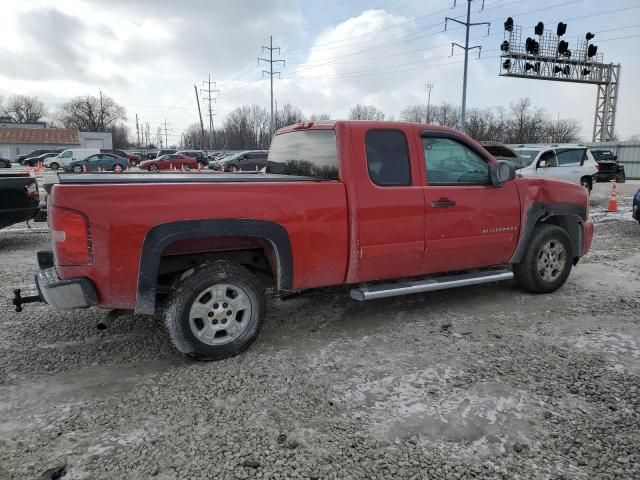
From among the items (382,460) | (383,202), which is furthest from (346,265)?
(382,460)

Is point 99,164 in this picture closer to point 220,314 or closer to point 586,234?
point 220,314

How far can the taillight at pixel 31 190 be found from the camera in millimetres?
7457

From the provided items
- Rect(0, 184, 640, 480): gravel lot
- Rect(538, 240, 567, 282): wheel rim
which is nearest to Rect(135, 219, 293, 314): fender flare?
Rect(0, 184, 640, 480): gravel lot

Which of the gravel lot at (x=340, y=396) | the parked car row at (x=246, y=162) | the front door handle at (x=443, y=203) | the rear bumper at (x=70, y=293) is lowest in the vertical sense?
the gravel lot at (x=340, y=396)

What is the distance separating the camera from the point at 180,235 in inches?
136

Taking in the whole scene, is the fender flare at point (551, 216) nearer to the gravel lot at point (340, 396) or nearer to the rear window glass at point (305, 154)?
the gravel lot at point (340, 396)

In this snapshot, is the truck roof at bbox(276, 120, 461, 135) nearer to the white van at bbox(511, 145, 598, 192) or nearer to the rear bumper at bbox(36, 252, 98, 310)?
the rear bumper at bbox(36, 252, 98, 310)

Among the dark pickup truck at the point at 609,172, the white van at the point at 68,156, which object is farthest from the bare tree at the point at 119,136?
the dark pickup truck at the point at 609,172

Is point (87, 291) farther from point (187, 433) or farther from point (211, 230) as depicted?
point (187, 433)

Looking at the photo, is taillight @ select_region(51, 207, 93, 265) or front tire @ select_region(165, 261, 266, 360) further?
front tire @ select_region(165, 261, 266, 360)

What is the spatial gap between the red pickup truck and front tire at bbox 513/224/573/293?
0.08ft

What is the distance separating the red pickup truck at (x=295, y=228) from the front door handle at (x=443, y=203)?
1 cm

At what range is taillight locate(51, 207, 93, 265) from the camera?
→ 3.22 metres

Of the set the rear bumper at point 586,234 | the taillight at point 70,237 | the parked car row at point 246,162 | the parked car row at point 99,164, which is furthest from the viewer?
the parked car row at point 99,164
